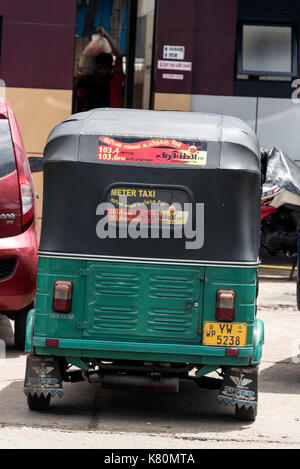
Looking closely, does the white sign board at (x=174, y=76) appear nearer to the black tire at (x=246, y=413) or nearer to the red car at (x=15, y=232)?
the red car at (x=15, y=232)

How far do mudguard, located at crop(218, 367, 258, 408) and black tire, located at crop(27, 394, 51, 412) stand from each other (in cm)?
120

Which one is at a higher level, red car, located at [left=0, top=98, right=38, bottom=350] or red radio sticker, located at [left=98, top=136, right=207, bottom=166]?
red radio sticker, located at [left=98, top=136, right=207, bottom=166]

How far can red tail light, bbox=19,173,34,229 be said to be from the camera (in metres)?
8.65

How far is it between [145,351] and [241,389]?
73cm

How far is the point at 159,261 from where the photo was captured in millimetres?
6809

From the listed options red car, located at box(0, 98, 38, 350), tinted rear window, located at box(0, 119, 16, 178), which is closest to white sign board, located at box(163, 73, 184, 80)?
tinted rear window, located at box(0, 119, 16, 178)

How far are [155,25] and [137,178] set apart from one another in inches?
368

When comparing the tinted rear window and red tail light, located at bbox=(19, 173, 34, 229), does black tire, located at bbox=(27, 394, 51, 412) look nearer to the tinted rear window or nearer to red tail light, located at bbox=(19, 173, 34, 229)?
red tail light, located at bbox=(19, 173, 34, 229)

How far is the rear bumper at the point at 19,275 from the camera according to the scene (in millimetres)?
8523

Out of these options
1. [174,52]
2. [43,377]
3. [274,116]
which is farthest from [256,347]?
[174,52]

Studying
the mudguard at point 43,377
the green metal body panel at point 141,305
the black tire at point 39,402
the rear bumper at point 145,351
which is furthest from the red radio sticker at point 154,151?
the black tire at point 39,402

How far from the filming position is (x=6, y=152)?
8.75 metres

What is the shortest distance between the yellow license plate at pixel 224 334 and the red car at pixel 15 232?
2.32 metres

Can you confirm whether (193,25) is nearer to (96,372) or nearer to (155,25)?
(155,25)
